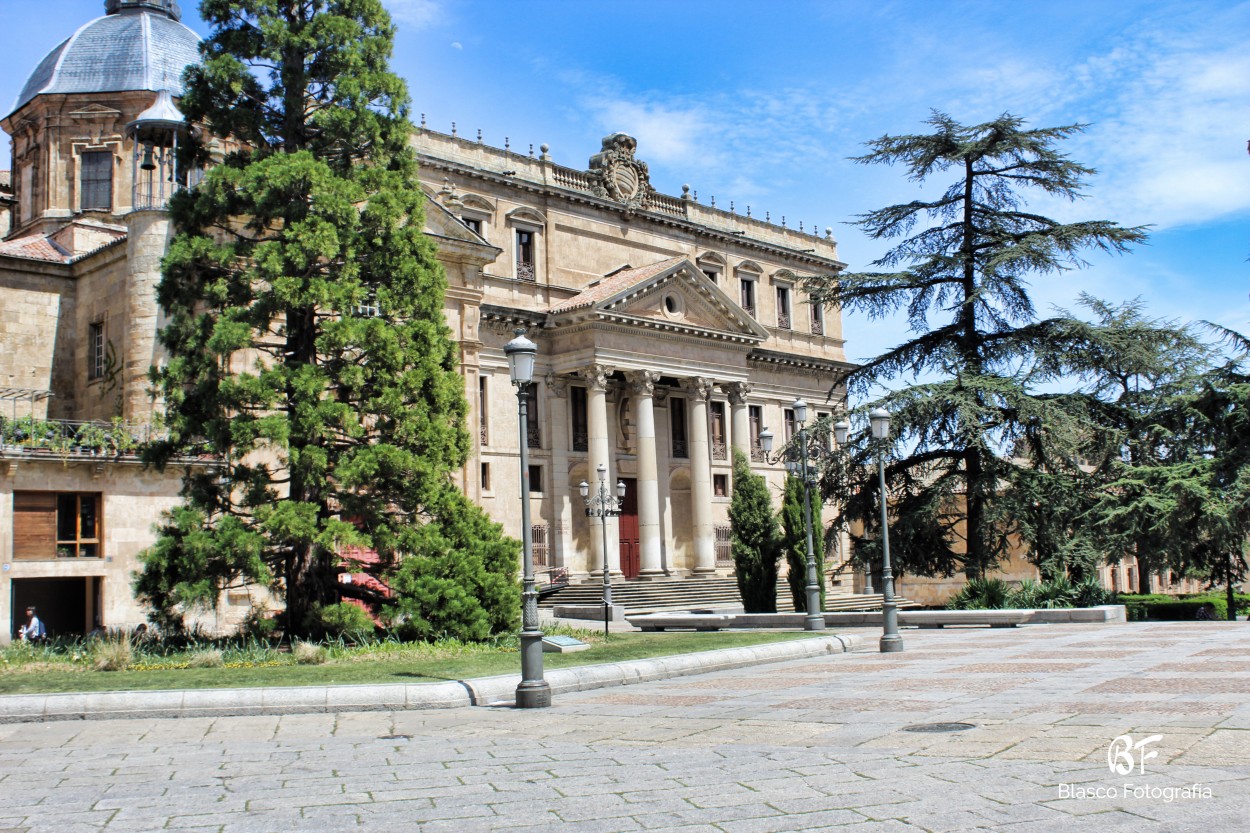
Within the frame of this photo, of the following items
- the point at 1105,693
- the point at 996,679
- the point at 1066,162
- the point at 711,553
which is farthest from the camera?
the point at 711,553

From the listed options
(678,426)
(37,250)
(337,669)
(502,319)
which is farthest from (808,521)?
(37,250)

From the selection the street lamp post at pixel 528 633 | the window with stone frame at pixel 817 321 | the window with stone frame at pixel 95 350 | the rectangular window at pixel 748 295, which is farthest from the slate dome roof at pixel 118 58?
the street lamp post at pixel 528 633

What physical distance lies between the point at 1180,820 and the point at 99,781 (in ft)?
25.3

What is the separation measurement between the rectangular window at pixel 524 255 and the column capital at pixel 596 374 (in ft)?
14.6

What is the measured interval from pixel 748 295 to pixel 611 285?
37.2 ft

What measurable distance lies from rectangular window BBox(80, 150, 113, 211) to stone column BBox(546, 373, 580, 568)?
16.0 m

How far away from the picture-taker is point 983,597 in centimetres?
2947

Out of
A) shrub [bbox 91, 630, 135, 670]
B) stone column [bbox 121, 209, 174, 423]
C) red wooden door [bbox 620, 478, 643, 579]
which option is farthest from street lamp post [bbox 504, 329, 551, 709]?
red wooden door [bbox 620, 478, 643, 579]

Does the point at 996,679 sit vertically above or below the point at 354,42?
below

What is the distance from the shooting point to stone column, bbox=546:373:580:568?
41.1m

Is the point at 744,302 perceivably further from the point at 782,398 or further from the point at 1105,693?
the point at 1105,693

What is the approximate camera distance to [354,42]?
21047 mm

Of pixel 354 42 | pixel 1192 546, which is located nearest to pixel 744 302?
pixel 1192 546

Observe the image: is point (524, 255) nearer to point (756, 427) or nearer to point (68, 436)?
point (756, 427)
